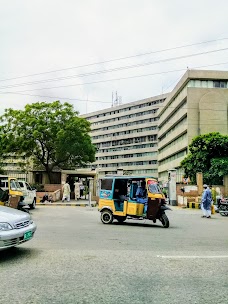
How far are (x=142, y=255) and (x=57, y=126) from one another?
108ft

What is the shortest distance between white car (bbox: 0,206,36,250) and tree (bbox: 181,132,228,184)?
25795mm

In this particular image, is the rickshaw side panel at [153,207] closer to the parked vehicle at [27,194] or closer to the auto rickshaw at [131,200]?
Answer: the auto rickshaw at [131,200]

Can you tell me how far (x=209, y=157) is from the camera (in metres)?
32.8

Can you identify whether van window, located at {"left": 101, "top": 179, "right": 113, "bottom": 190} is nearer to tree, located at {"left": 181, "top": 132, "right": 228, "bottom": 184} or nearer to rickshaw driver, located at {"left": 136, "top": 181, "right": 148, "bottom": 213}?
rickshaw driver, located at {"left": 136, "top": 181, "right": 148, "bottom": 213}

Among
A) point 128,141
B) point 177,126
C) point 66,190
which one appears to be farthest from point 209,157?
point 128,141

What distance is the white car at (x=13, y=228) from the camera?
635 centimetres

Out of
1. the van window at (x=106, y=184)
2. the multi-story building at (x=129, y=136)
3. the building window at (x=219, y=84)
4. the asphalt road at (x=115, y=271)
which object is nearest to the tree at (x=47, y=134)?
the building window at (x=219, y=84)

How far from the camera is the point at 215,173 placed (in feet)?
100.0

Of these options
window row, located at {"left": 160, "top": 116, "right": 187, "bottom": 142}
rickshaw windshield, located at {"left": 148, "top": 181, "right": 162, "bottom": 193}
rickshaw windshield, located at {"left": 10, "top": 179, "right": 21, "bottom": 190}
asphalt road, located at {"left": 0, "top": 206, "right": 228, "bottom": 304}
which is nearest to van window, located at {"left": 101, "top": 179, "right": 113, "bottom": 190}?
rickshaw windshield, located at {"left": 148, "top": 181, "right": 162, "bottom": 193}

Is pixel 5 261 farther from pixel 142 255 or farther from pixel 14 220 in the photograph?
pixel 142 255

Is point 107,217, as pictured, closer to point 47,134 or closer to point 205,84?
point 47,134

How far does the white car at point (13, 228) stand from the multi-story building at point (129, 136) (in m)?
76.0

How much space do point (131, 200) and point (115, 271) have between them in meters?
7.74

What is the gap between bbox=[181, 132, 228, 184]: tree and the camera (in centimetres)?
3081
